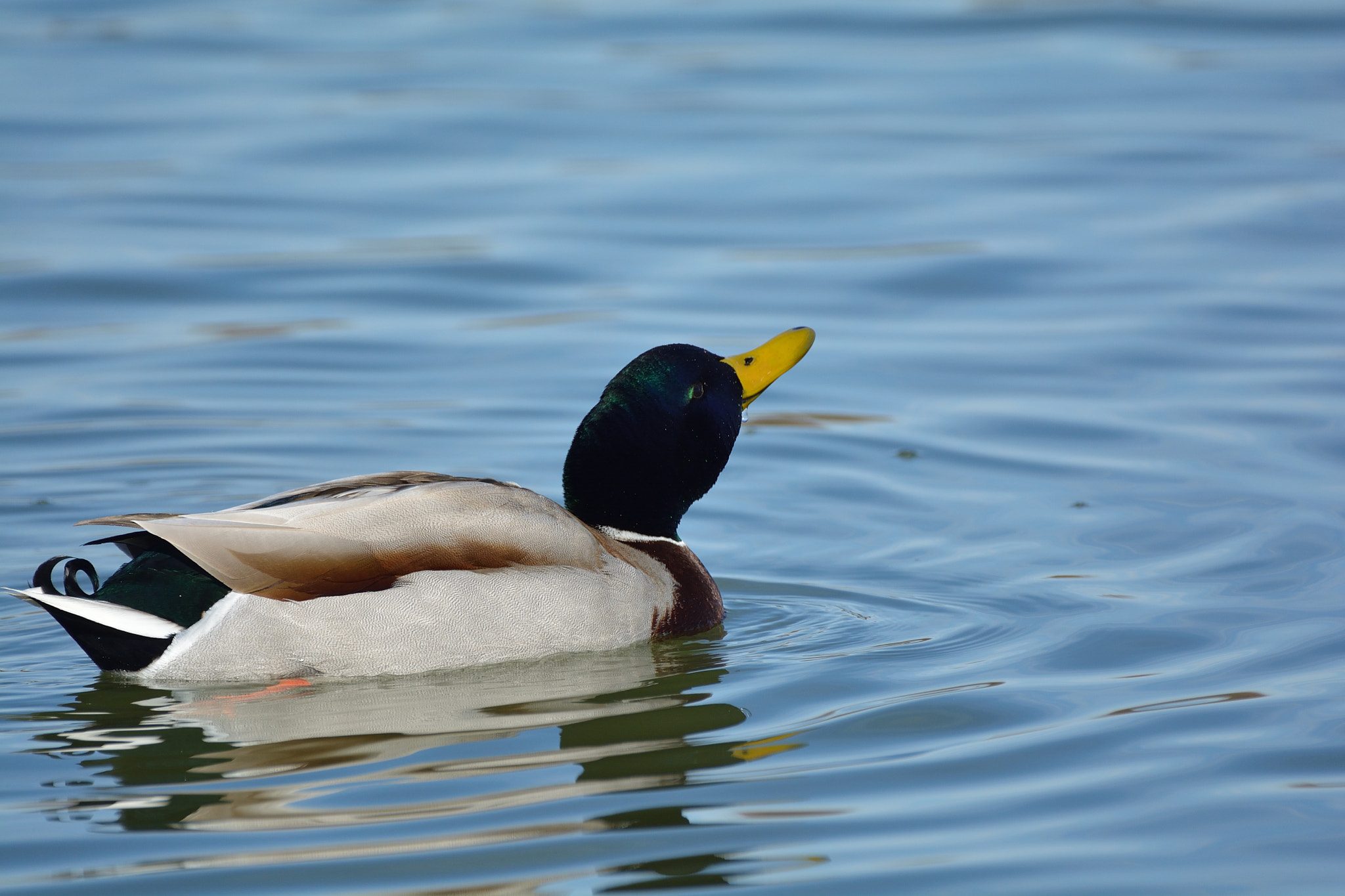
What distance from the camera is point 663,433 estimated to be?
5855mm

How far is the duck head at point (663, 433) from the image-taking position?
5.81 metres

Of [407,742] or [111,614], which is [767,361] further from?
[111,614]

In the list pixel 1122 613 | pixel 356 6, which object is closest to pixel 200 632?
pixel 1122 613

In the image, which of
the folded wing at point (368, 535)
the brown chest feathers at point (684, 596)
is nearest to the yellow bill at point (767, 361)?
the brown chest feathers at point (684, 596)

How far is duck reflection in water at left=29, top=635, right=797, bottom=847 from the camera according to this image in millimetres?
4191

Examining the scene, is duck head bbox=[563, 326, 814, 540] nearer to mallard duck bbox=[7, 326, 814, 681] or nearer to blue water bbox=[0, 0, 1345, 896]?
mallard duck bbox=[7, 326, 814, 681]

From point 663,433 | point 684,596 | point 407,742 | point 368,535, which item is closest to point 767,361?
point 663,433

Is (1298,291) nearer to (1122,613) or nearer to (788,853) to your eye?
(1122,613)

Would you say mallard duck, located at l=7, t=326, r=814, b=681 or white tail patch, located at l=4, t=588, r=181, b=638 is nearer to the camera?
white tail patch, located at l=4, t=588, r=181, b=638

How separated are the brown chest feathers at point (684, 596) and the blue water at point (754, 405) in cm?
12

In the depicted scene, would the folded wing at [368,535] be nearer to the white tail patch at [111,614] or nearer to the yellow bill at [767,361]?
the white tail patch at [111,614]

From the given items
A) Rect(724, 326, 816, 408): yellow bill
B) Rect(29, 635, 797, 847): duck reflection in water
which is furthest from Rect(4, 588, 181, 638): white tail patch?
Rect(724, 326, 816, 408): yellow bill

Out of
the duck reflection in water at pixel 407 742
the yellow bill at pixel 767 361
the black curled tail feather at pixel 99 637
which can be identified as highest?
the yellow bill at pixel 767 361

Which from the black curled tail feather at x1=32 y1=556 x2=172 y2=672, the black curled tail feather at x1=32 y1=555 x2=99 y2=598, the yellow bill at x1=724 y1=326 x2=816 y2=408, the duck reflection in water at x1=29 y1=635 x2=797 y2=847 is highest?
the yellow bill at x1=724 y1=326 x2=816 y2=408
